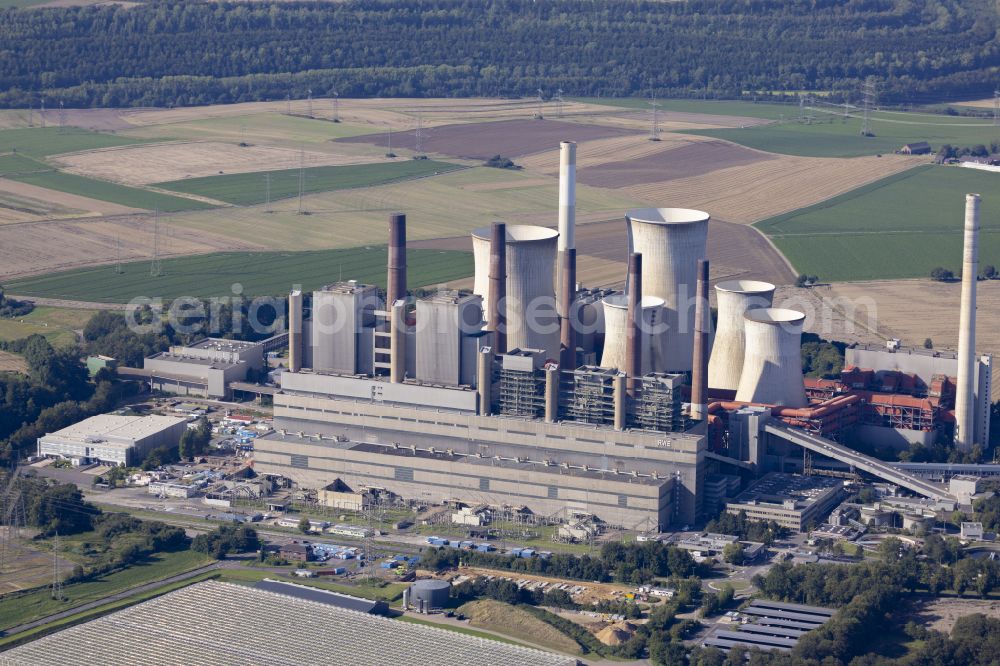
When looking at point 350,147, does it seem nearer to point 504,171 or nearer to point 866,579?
point 504,171

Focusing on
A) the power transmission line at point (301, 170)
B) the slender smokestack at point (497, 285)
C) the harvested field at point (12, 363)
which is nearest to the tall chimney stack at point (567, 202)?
the slender smokestack at point (497, 285)

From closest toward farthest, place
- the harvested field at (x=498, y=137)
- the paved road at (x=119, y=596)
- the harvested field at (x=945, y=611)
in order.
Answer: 1. the paved road at (x=119, y=596)
2. the harvested field at (x=945, y=611)
3. the harvested field at (x=498, y=137)

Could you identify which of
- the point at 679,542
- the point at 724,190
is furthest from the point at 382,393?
the point at 724,190

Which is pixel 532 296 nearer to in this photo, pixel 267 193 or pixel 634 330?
pixel 634 330

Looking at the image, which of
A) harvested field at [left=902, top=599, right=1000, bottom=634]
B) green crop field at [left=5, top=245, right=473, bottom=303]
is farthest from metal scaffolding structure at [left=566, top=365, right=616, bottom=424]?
green crop field at [left=5, top=245, right=473, bottom=303]

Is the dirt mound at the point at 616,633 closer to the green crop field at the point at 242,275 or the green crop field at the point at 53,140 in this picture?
the green crop field at the point at 242,275

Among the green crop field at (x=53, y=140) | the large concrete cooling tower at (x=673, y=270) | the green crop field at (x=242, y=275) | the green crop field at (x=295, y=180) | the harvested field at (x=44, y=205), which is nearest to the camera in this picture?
the large concrete cooling tower at (x=673, y=270)

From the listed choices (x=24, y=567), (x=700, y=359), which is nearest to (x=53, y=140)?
(x=700, y=359)
